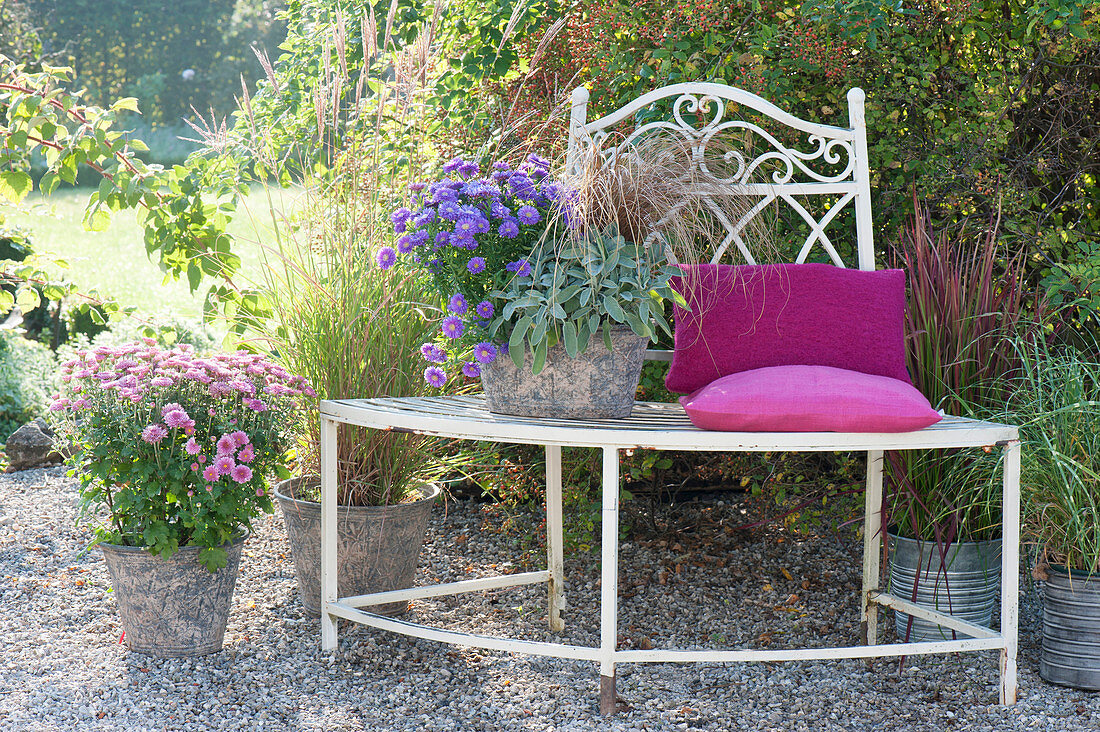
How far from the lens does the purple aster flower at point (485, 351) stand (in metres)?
1.81

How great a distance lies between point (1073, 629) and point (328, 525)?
1.56 metres

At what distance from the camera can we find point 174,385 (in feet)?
6.59


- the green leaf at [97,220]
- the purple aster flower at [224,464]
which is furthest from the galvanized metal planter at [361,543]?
the green leaf at [97,220]

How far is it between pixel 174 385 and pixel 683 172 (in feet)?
3.82

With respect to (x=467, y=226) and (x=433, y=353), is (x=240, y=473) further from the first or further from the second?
(x=467, y=226)

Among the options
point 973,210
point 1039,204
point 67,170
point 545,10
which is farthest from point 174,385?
point 1039,204

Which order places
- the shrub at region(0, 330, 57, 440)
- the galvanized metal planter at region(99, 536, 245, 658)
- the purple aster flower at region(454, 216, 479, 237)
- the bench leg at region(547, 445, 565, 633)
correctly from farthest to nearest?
the shrub at region(0, 330, 57, 440) < the bench leg at region(547, 445, 565, 633) < the galvanized metal planter at region(99, 536, 245, 658) < the purple aster flower at region(454, 216, 479, 237)

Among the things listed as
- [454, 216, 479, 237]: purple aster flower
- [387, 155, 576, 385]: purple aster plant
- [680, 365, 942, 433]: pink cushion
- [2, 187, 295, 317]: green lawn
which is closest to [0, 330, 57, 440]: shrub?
[2, 187, 295, 317]: green lawn

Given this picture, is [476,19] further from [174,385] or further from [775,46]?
[174,385]

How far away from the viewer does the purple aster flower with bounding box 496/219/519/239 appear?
69.9 inches

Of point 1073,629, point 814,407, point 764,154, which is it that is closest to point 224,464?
point 814,407

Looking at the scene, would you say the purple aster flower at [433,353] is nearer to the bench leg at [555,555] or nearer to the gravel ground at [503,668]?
the bench leg at [555,555]

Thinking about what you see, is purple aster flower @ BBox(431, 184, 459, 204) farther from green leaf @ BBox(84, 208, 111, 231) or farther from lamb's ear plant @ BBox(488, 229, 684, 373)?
green leaf @ BBox(84, 208, 111, 231)

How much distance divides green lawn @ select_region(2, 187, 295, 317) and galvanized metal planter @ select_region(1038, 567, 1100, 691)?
6.66 feet
